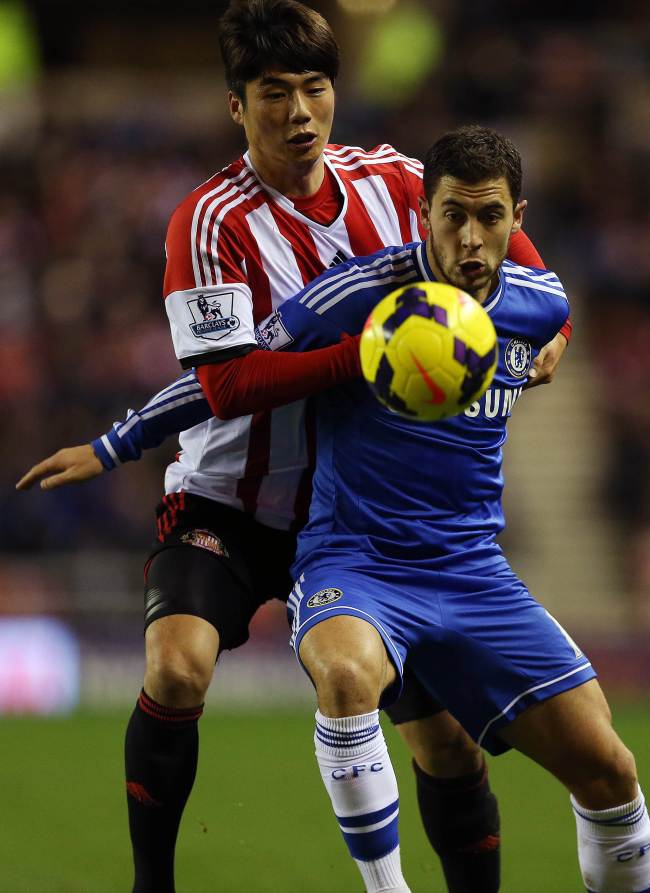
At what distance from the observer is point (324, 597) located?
3623 millimetres

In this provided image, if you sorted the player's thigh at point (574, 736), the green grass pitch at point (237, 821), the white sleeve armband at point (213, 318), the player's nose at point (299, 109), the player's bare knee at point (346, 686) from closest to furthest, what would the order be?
the player's bare knee at point (346, 686)
the player's thigh at point (574, 736)
the white sleeve armband at point (213, 318)
the player's nose at point (299, 109)
the green grass pitch at point (237, 821)

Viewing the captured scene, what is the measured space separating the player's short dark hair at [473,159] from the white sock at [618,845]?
1.60 metres

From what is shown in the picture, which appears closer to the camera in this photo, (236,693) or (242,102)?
(242,102)

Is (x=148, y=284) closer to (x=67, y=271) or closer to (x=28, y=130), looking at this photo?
(x=67, y=271)

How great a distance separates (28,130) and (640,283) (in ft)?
20.6

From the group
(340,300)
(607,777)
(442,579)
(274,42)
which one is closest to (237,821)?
(442,579)

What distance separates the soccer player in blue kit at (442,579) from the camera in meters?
3.45

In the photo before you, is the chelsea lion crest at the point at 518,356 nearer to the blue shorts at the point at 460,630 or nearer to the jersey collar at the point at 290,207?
the blue shorts at the point at 460,630

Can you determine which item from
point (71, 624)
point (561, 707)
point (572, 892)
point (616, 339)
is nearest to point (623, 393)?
point (616, 339)

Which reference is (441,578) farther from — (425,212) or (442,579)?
(425,212)

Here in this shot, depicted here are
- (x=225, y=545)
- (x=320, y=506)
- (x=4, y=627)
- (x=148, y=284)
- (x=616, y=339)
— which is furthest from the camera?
(x=616, y=339)

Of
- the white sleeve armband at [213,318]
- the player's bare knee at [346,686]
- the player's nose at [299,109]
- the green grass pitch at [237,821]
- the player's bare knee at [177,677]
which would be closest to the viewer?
the player's bare knee at [346,686]

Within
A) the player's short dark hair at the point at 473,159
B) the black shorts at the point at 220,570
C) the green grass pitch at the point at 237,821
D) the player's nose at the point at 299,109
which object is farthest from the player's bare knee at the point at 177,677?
the player's nose at the point at 299,109

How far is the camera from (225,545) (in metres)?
4.16
